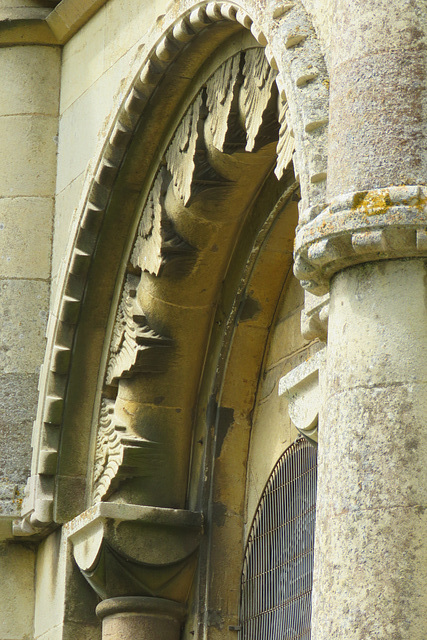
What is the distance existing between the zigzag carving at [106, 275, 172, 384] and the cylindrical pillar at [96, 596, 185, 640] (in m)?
0.82

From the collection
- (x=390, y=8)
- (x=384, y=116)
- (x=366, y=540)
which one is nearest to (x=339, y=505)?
(x=366, y=540)

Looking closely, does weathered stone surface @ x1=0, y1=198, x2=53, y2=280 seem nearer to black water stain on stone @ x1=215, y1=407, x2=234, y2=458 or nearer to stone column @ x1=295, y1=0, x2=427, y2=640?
black water stain on stone @ x1=215, y1=407, x2=234, y2=458

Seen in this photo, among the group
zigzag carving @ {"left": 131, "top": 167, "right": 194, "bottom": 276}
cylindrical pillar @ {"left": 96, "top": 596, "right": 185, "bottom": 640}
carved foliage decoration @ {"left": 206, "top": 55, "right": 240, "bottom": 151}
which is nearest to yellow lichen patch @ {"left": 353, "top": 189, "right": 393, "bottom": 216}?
carved foliage decoration @ {"left": 206, "top": 55, "right": 240, "bottom": 151}

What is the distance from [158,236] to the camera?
4.71 m

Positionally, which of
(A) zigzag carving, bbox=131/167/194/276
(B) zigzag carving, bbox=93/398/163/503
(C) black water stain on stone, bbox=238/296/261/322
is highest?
(A) zigzag carving, bbox=131/167/194/276

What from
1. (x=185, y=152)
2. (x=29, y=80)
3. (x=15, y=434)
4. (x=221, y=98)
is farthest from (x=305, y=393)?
(x=29, y=80)

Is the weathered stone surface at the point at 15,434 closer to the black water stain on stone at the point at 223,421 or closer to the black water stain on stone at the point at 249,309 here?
the black water stain on stone at the point at 223,421

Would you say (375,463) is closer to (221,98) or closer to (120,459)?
(221,98)

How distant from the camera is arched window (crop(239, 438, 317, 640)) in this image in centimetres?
432

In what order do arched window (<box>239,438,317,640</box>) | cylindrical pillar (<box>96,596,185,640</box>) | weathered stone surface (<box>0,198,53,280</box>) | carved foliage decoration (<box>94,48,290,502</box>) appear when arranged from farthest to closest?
weathered stone surface (<box>0,198,53,280</box>) → cylindrical pillar (<box>96,596,185,640</box>) → arched window (<box>239,438,317,640</box>) → carved foliage decoration (<box>94,48,290,502</box>)

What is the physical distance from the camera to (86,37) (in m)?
5.53

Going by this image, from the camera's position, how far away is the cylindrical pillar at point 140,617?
4809 mm

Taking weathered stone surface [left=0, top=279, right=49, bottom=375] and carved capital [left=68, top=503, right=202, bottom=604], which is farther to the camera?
weathered stone surface [left=0, top=279, right=49, bottom=375]

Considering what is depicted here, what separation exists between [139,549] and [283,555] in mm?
557
